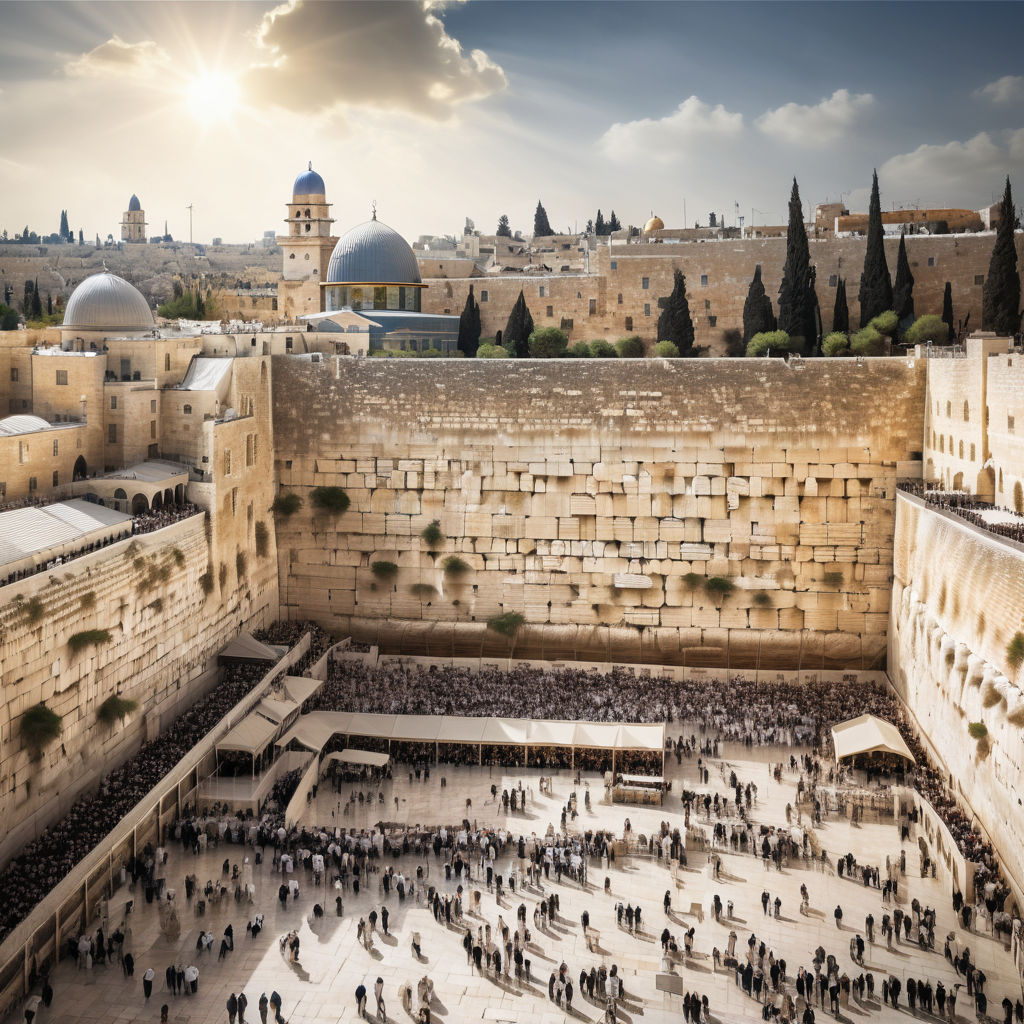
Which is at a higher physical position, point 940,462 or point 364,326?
point 364,326

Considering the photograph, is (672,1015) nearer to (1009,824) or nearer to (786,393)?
(1009,824)

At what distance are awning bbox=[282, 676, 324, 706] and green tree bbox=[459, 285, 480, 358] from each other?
15.3 metres

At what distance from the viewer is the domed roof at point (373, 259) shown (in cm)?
3672

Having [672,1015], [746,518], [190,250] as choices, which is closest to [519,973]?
[672,1015]

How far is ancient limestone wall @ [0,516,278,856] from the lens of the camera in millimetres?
15852

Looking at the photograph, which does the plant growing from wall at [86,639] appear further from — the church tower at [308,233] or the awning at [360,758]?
the church tower at [308,233]

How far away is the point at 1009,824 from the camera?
15.6 meters

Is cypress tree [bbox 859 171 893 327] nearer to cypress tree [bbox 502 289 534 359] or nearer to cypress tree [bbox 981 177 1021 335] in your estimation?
cypress tree [bbox 981 177 1021 335]

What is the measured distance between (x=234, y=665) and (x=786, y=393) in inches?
563

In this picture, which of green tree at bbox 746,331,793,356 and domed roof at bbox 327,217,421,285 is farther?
domed roof at bbox 327,217,421,285

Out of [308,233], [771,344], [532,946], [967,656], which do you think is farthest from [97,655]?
[308,233]

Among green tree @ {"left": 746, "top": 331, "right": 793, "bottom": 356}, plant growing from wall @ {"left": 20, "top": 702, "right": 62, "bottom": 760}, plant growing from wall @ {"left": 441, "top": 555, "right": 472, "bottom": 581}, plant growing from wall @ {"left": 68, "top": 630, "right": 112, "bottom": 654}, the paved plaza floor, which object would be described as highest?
green tree @ {"left": 746, "top": 331, "right": 793, "bottom": 356}

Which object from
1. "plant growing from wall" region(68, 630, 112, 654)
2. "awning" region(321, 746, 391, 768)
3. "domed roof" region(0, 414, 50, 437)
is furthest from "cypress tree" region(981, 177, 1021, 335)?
"domed roof" region(0, 414, 50, 437)

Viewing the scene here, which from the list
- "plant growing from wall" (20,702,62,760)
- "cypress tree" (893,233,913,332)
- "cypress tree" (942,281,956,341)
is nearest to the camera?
"plant growing from wall" (20,702,62,760)
